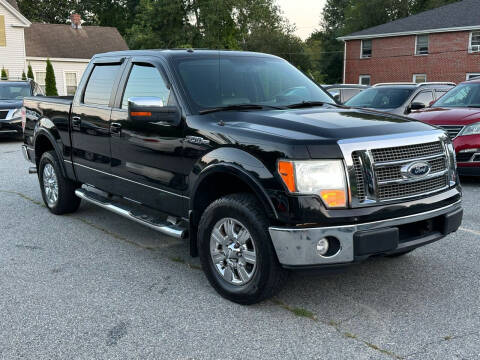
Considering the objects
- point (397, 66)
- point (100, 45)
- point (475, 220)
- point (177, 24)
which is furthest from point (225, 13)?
point (475, 220)

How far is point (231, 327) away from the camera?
3.58 meters

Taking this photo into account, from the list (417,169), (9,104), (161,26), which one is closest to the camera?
(417,169)

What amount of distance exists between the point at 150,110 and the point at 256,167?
1.14 meters

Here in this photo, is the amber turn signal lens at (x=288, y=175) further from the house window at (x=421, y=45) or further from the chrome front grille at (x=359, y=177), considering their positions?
the house window at (x=421, y=45)

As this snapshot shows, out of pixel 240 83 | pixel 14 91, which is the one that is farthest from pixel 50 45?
pixel 240 83

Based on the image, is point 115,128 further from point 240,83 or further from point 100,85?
point 240,83

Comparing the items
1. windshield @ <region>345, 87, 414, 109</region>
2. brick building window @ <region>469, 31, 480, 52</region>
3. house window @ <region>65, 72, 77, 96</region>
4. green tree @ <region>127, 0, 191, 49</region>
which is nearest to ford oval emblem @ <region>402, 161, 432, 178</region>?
windshield @ <region>345, 87, 414, 109</region>

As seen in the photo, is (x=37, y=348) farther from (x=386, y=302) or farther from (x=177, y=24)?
(x=177, y=24)

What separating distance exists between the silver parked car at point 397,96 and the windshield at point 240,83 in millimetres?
6016

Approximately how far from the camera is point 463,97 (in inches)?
369

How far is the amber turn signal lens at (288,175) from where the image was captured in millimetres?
3457

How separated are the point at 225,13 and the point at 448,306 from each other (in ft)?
148

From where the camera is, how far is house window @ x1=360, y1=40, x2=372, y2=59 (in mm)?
39750

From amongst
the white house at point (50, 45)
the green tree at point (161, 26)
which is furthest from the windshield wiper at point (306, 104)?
the green tree at point (161, 26)
